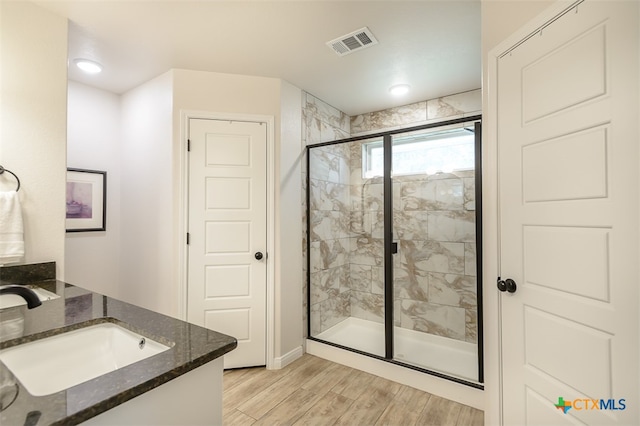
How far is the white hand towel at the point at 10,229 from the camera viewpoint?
5.10ft

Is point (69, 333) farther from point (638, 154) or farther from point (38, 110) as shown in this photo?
point (638, 154)

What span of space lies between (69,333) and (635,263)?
188cm

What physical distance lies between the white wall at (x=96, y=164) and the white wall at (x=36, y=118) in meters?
1.00

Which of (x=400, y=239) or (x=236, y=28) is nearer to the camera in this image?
(x=236, y=28)

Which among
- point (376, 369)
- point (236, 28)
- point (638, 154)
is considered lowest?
point (376, 369)

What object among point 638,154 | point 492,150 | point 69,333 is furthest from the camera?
point 492,150

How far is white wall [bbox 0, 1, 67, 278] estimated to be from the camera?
1.64 m

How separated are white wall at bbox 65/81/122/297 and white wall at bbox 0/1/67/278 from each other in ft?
3.28

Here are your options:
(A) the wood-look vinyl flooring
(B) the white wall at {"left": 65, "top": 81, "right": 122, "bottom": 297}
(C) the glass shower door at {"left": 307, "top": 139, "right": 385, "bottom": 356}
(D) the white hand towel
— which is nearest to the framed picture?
(B) the white wall at {"left": 65, "top": 81, "right": 122, "bottom": 297}

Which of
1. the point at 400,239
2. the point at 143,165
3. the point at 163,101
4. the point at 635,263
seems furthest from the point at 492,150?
the point at 143,165

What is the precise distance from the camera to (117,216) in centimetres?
295

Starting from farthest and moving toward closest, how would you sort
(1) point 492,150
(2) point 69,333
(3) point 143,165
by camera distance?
(3) point 143,165 < (1) point 492,150 < (2) point 69,333

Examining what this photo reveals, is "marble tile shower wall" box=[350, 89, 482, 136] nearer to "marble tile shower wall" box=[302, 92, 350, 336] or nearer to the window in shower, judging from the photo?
"marble tile shower wall" box=[302, 92, 350, 336]

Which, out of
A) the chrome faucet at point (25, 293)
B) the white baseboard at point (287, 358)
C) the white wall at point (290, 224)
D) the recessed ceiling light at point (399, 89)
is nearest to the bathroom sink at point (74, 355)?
the chrome faucet at point (25, 293)
